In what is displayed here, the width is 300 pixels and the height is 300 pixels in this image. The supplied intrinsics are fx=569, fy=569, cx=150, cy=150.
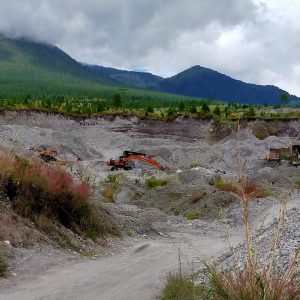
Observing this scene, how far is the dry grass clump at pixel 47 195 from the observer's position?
14172 mm

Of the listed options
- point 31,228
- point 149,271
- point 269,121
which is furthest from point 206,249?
point 269,121

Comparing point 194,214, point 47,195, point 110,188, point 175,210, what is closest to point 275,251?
point 47,195

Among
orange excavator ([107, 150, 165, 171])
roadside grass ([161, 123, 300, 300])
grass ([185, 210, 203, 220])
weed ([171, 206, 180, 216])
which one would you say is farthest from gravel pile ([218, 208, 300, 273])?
orange excavator ([107, 150, 165, 171])

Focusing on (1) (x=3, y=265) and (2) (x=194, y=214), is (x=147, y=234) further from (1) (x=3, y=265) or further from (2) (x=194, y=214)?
(1) (x=3, y=265)

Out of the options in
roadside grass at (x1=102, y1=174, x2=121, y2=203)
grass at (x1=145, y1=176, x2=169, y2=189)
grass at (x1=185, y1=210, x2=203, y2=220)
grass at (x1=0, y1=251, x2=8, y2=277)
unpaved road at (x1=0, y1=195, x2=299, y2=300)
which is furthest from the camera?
grass at (x1=145, y1=176, x2=169, y2=189)

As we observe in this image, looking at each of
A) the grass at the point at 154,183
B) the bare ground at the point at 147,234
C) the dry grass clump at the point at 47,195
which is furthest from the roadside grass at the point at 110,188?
the dry grass clump at the point at 47,195

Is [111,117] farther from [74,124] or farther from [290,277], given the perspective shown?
[290,277]

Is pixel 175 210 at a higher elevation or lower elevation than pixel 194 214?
lower

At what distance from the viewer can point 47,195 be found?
14.8 meters

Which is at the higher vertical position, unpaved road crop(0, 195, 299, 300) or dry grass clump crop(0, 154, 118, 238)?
dry grass clump crop(0, 154, 118, 238)

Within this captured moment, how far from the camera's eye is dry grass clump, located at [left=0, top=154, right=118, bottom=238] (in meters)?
14.2

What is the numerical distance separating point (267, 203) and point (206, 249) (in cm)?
1043

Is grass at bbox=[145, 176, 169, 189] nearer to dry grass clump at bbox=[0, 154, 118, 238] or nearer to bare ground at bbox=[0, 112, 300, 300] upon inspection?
bare ground at bbox=[0, 112, 300, 300]

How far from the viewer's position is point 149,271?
481 inches
